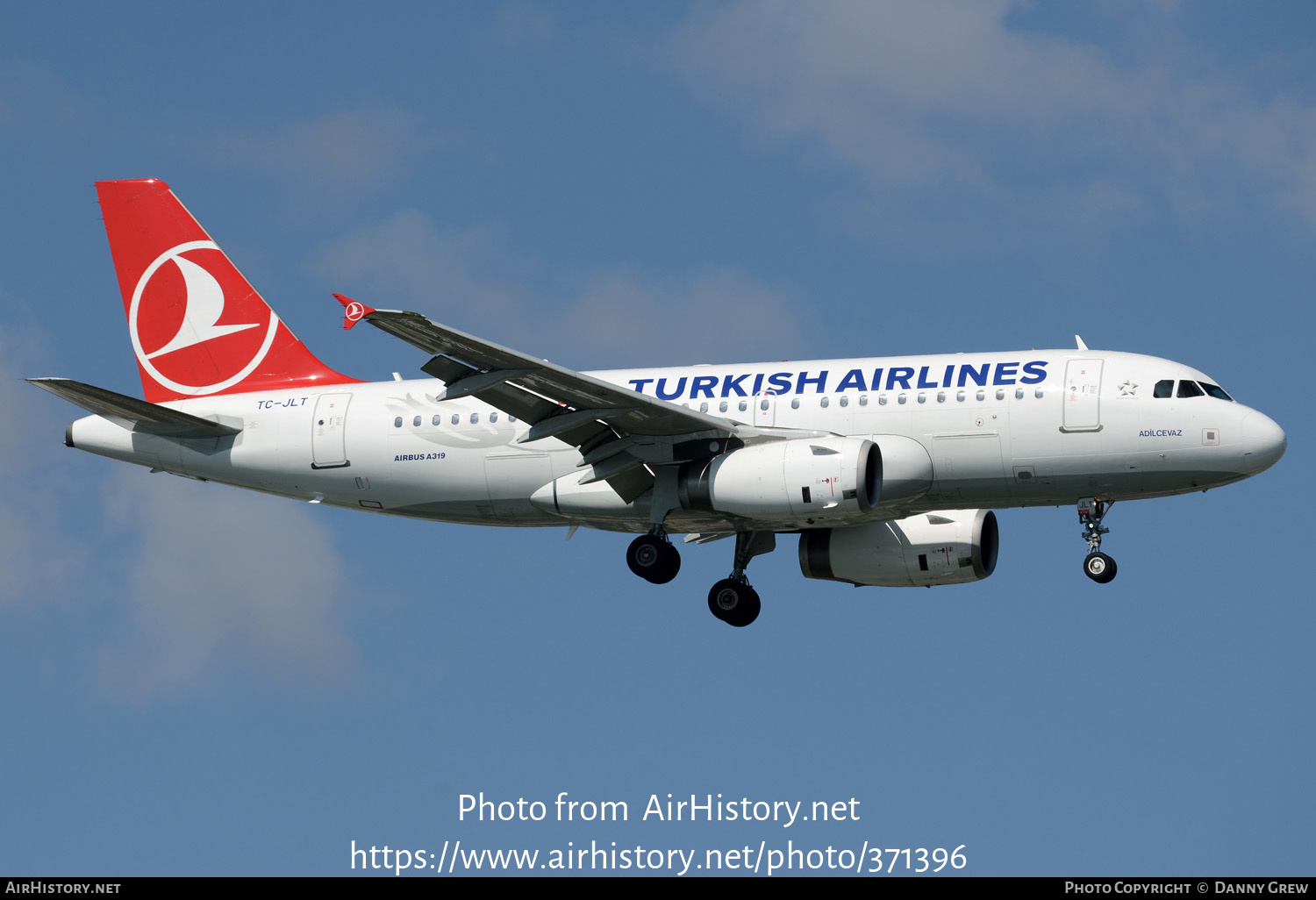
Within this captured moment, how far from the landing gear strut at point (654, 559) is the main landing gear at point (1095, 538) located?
8.43 m

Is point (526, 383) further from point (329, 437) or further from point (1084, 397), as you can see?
point (1084, 397)

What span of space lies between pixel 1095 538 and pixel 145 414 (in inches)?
822

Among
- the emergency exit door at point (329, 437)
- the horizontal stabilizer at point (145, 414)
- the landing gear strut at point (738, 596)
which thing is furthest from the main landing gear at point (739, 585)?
the horizontal stabilizer at point (145, 414)

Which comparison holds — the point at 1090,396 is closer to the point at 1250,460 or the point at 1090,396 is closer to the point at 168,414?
the point at 1250,460

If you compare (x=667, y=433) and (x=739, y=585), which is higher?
(x=667, y=433)

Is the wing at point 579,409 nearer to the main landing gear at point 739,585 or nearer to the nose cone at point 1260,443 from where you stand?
the main landing gear at point 739,585

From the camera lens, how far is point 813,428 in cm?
3694

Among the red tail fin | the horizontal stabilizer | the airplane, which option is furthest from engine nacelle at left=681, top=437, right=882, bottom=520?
the horizontal stabilizer

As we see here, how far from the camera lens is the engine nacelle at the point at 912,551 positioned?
40.2 m

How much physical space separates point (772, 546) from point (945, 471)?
247 inches

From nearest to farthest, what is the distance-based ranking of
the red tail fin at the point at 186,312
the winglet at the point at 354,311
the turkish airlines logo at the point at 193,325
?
the winglet at the point at 354,311, the red tail fin at the point at 186,312, the turkish airlines logo at the point at 193,325

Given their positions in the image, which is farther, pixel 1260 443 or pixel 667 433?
pixel 667 433

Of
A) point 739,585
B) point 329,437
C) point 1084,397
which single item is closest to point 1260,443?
point 1084,397

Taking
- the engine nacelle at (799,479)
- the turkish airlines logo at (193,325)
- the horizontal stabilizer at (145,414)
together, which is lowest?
the engine nacelle at (799,479)
